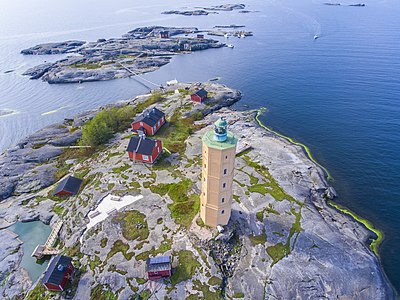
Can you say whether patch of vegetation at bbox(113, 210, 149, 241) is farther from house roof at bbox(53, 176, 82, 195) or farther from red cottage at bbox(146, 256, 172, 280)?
house roof at bbox(53, 176, 82, 195)

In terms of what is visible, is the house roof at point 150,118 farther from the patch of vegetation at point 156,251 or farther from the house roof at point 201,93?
the patch of vegetation at point 156,251

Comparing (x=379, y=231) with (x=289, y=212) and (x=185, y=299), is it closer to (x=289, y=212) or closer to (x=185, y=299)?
(x=289, y=212)

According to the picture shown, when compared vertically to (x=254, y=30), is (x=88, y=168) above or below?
below

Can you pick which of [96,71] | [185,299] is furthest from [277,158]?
[96,71]

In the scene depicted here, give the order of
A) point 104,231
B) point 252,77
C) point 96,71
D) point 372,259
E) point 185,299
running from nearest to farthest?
point 185,299
point 372,259
point 104,231
point 252,77
point 96,71

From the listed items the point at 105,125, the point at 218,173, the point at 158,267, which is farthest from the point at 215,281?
the point at 105,125

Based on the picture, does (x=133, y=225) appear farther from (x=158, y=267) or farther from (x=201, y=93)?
(x=201, y=93)
